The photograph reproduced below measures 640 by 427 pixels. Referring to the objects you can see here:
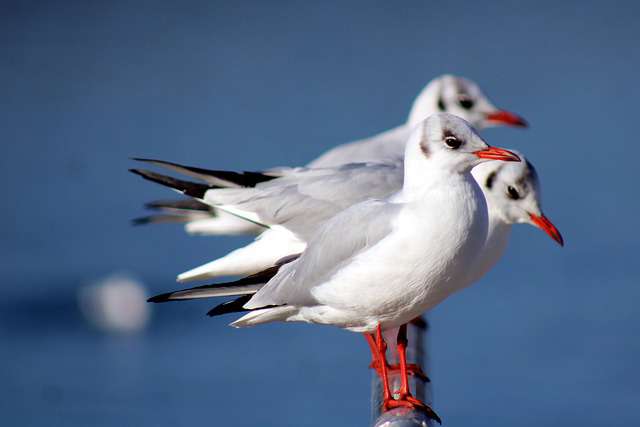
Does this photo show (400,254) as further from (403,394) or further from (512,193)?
(512,193)

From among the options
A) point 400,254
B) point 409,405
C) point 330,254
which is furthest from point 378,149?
point 409,405

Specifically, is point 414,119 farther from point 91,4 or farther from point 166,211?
point 91,4

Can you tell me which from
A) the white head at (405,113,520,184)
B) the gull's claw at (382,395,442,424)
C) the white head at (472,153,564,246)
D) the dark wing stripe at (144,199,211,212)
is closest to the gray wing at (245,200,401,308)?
the white head at (405,113,520,184)

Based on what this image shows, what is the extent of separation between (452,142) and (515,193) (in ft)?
2.63

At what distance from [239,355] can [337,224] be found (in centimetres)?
448

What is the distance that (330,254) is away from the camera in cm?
392

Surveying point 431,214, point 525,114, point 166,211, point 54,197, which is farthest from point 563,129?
point 431,214

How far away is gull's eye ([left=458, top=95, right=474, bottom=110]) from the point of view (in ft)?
21.2

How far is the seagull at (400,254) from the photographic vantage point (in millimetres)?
3592

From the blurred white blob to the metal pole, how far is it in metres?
4.80

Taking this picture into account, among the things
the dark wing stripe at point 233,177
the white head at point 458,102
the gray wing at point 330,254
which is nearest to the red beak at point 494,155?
the gray wing at point 330,254

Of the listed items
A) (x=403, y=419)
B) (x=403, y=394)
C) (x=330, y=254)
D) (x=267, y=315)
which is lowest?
(x=403, y=419)

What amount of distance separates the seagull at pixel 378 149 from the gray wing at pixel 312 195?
77mm

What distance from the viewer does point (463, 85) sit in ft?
21.3
